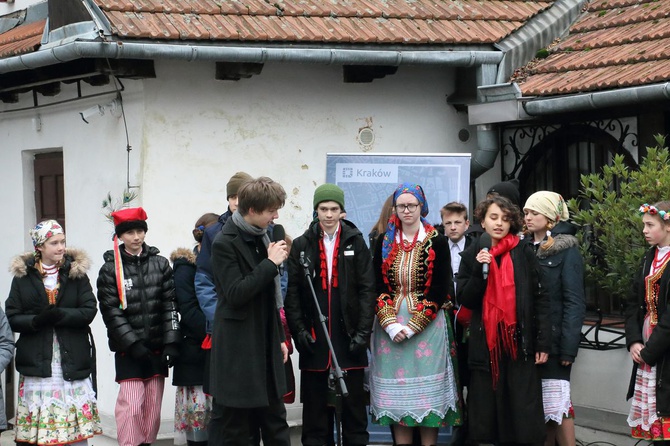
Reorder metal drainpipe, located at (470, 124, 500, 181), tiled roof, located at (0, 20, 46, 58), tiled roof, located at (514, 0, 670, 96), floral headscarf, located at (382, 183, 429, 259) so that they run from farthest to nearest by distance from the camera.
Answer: metal drainpipe, located at (470, 124, 500, 181) < tiled roof, located at (0, 20, 46, 58) < tiled roof, located at (514, 0, 670, 96) < floral headscarf, located at (382, 183, 429, 259)

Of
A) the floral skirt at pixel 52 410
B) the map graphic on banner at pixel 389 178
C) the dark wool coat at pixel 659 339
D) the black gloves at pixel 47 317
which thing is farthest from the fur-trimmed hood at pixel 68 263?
the dark wool coat at pixel 659 339

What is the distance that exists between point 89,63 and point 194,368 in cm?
307

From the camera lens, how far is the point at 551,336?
739 centimetres

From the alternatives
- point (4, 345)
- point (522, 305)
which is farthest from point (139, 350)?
point (522, 305)

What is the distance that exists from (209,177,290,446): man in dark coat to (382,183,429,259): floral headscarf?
1.42m

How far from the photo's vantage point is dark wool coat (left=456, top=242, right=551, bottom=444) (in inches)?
284

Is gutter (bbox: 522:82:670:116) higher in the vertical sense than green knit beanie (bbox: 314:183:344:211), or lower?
higher

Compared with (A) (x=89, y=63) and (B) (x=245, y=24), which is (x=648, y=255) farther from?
(A) (x=89, y=63)

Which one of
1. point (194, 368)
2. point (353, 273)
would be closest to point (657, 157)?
point (353, 273)

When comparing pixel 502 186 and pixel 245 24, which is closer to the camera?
pixel 502 186

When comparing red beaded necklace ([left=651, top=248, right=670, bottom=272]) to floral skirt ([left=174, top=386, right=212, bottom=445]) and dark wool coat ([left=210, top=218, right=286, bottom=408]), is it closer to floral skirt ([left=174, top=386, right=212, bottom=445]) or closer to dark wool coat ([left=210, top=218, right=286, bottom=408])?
dark wool coat ([left=210, top=218, right=286, bottom=408])

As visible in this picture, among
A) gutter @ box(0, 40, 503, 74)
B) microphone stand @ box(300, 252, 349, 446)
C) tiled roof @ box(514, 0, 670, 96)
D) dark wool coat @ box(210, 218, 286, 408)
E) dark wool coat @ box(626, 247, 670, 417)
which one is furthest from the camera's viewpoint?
tiled roof @ box(514, 0, 670, 96)

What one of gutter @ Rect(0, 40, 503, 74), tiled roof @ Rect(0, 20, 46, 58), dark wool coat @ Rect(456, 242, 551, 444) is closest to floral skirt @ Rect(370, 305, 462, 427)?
dark wool coat @ Rect(456, 242, 551, 444)

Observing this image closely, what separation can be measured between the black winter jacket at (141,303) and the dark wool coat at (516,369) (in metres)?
2.05
